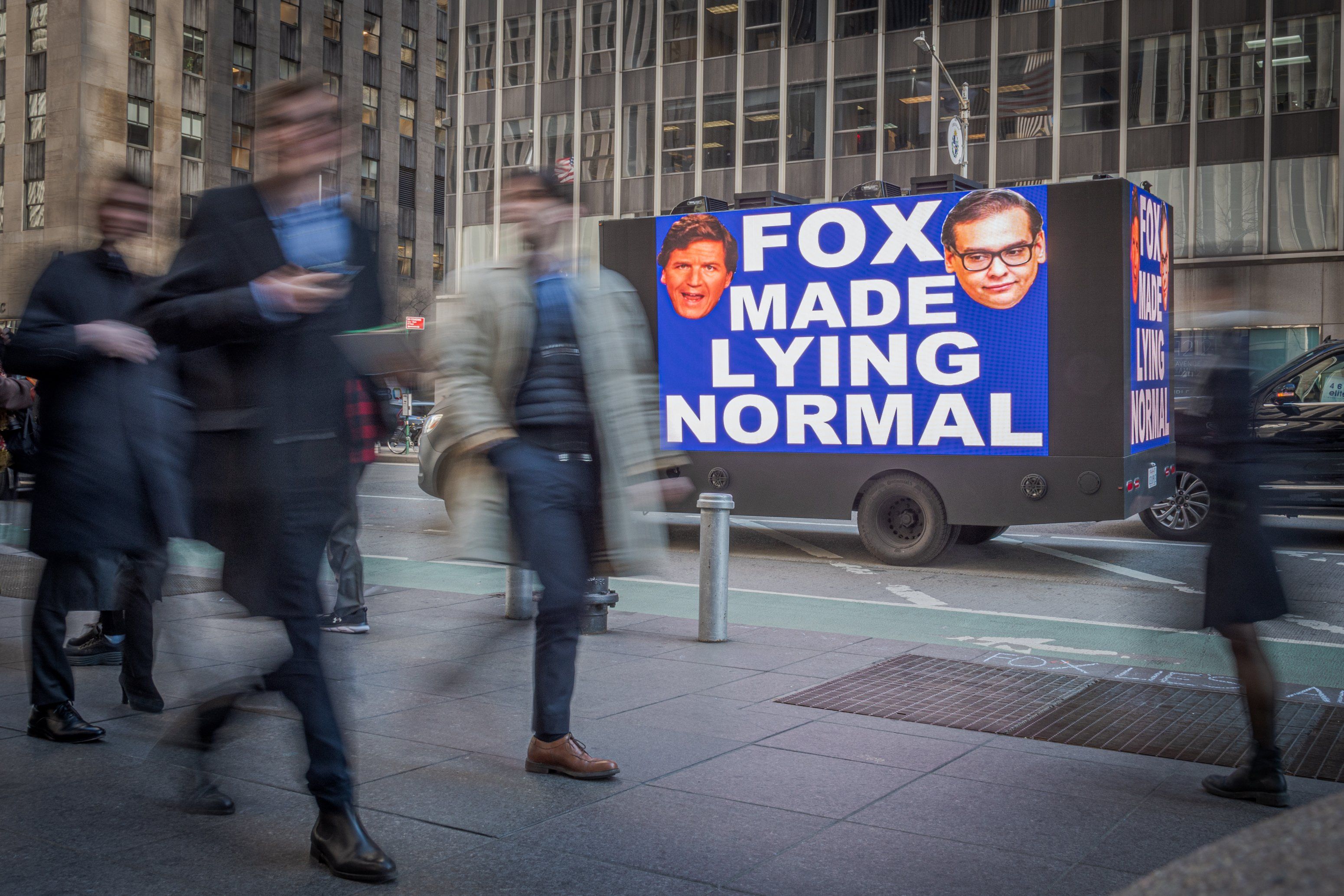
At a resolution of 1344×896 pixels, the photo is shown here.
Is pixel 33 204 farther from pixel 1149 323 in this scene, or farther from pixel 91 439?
pixel 91 439

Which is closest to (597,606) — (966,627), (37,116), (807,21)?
(966,627)

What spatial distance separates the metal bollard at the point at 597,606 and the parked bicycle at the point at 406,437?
1021 inches

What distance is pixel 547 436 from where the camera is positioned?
4.10 metres

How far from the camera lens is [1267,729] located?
405 cm

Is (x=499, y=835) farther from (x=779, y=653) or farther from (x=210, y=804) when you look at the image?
(x=779, y=653)

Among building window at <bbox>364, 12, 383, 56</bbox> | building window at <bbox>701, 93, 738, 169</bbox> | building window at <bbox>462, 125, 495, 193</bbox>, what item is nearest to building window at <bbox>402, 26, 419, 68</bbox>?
building window at <bbox>364, 12, 383, 56</bbox>

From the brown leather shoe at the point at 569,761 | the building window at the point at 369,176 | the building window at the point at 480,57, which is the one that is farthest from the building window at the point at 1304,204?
the building window at the point at 369,176

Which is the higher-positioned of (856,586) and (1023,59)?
(1023,59)

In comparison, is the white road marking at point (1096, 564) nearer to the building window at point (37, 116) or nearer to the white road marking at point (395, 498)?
the white road marking at point (395, 498)

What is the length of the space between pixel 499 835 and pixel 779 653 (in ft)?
10.6

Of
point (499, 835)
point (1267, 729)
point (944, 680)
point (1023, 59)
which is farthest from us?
→ point (1023, 59)

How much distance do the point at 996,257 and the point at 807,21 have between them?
29058 millimetres

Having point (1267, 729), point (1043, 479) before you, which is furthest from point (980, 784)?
point (1043, 479)

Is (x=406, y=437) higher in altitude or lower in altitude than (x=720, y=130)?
lower
